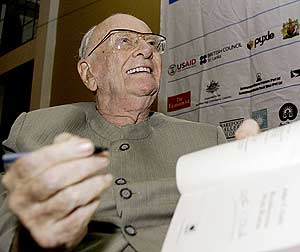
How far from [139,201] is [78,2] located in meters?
1.84

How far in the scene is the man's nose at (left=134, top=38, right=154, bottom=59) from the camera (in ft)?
4.11

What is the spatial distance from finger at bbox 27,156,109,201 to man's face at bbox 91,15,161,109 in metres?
0.64

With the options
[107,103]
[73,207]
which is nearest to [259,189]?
[73,207]

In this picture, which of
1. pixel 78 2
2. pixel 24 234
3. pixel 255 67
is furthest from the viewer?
pixel 78 2

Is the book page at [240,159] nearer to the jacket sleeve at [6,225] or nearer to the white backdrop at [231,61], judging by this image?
the jacket sleeve at [6,225]

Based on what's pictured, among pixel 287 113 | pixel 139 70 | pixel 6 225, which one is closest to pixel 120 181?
pixel 6 225

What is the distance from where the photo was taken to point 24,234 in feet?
2.30

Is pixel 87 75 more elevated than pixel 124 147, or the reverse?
pixel 87 75

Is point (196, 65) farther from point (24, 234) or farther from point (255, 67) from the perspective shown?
point (24, 234)

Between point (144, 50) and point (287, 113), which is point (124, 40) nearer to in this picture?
point (144, 50)

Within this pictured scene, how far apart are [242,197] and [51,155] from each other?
0.72 ft

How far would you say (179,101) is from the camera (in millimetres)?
1795

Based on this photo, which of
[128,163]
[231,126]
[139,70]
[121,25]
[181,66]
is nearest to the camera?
[128,163]

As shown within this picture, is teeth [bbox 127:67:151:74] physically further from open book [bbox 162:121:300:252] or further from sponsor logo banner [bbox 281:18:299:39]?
open book [bbox 162:121:300:252]
